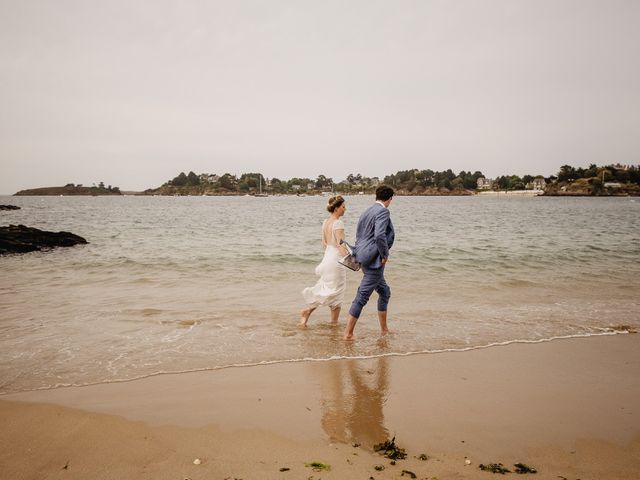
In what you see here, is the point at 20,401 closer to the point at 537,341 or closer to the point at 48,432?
the point at 48,432

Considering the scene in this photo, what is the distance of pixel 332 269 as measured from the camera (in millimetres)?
6746

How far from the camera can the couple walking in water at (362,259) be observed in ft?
19.4

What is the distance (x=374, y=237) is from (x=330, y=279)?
1327mm

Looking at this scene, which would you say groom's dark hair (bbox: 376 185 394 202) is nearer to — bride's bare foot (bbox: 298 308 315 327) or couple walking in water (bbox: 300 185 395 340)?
couple walking in water (bbox: 300 185 395 340)

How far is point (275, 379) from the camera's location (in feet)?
15.2

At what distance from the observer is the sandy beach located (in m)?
2.97

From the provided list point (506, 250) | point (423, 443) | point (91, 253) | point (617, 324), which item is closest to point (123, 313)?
point (423, 443)

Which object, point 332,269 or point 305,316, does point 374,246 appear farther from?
point 305,316

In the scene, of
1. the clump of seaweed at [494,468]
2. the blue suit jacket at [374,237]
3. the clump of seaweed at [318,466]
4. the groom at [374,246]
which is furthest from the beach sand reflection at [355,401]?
the blue suit jacket at [374,237]

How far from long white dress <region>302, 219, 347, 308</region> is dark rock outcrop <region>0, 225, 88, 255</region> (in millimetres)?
16684

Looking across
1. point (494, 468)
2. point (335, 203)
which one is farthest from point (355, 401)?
point (335, 203)

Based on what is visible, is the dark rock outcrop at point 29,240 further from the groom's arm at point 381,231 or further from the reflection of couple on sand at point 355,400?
the reflection of couple on sand at point 355,400

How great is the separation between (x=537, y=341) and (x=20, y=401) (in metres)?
6.96

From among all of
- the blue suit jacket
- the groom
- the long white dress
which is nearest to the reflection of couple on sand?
the groom
